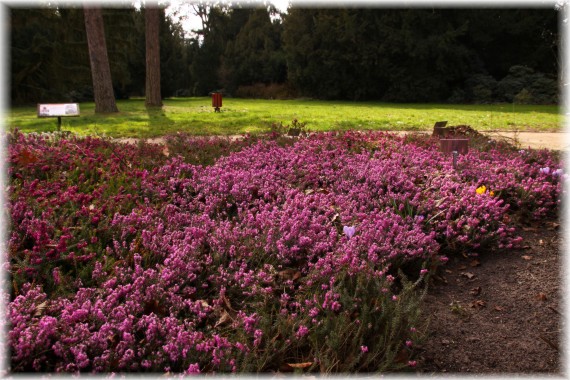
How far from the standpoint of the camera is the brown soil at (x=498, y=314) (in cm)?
288

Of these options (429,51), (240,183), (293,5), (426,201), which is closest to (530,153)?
(426,201)

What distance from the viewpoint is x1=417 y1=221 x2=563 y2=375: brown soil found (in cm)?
288

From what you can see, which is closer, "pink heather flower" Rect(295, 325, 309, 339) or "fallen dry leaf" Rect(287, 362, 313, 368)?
"fallen dry leaf" Rect(287, 362, 313, 368)

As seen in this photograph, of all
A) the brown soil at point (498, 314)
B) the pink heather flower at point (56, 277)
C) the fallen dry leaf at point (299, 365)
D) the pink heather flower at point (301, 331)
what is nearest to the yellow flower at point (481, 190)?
the brown soil at point (498, 314)

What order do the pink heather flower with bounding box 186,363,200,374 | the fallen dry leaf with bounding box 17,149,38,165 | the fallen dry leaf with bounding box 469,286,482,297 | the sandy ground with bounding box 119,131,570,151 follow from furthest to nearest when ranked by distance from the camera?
the sandy ground with bounding box 119,131,570,151 < the fallen dry leaf with bounding box 17,149,38,165 < the fallen dry leaf with bounding box 469,286,482,297 < the pink heather flower with bounding box 186,363,200,374

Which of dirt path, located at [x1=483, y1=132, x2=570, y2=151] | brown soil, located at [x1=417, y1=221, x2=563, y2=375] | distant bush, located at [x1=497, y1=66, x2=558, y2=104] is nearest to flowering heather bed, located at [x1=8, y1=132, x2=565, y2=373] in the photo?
brown soil, located at [x1=417, y1=221, x2=563, y2=375]

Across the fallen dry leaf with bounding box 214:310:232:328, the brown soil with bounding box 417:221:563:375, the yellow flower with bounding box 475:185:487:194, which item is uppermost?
the yellow flower with bounding box 475:185:487:194

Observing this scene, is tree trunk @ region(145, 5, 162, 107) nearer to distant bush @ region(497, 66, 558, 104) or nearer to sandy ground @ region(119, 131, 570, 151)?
sandy ground @ region(119, 131, 570, 151)

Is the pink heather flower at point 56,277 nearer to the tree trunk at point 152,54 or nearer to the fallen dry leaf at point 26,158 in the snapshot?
the fallen dry leaf at point 26,158

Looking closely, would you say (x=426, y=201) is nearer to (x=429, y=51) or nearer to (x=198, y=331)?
(x=198, y=331)

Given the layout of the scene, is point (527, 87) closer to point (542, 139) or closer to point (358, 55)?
point (358, 55)

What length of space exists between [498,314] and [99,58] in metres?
16.5

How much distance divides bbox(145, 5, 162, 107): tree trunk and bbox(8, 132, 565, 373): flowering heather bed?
1577 cm

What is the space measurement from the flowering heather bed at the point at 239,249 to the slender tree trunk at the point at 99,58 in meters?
11.9
